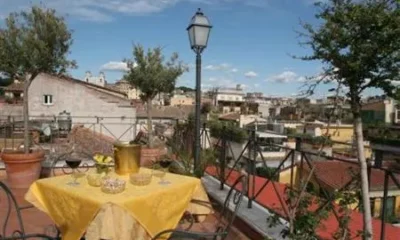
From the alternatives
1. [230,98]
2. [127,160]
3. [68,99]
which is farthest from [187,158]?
[230,98]

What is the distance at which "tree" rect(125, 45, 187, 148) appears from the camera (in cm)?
1410

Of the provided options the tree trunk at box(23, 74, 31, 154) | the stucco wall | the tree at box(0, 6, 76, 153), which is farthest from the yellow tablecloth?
the stucco wall

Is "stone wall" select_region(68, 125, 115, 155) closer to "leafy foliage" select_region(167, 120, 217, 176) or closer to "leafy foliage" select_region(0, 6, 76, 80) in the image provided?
"leafy foliage" select_region(167, 120, 217, 176)

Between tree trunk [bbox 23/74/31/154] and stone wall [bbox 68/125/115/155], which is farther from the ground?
tree trunk [bbox 23/74/31/154]

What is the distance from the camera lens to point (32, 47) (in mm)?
6090

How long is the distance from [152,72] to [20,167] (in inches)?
347

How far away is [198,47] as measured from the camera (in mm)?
5480

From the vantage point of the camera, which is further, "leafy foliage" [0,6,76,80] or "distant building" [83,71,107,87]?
"distant building" [83,71,107,87]

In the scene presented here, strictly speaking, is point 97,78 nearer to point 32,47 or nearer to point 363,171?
point 32,47

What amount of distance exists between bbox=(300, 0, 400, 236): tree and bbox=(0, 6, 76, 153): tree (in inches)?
190

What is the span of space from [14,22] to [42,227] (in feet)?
12.1

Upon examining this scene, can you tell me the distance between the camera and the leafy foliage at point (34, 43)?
6094 millimetres

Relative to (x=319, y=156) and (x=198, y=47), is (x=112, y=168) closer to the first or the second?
(x=319, y=156)

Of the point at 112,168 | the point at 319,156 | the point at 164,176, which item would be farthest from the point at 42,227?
the point at 319,156
